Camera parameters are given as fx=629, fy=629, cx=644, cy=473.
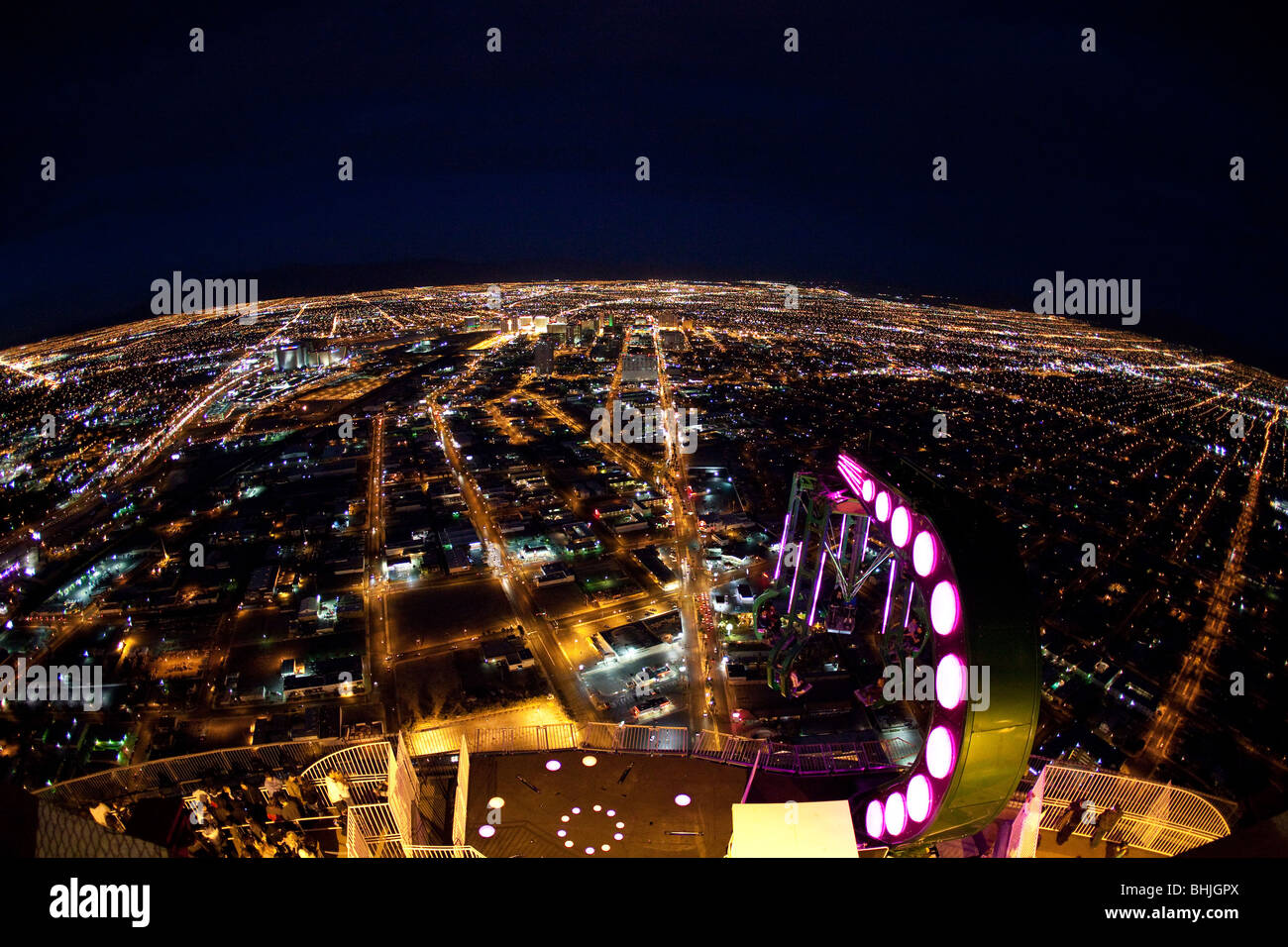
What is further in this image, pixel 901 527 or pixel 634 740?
pixel 634 740

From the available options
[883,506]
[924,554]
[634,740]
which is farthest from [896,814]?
[634,740]

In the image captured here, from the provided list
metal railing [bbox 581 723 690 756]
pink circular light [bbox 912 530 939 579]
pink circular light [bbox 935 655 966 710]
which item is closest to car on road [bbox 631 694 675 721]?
metal railing [bbox 581 723 690 756]

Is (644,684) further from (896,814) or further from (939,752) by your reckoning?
(939,752)

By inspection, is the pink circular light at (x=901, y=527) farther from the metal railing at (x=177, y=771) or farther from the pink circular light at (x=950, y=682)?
the metal railing at (x=177, y=771)

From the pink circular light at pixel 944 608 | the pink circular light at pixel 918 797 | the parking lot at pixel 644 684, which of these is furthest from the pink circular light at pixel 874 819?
the parking lot at pixel 644 684

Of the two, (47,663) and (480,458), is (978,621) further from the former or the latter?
(480,458)
